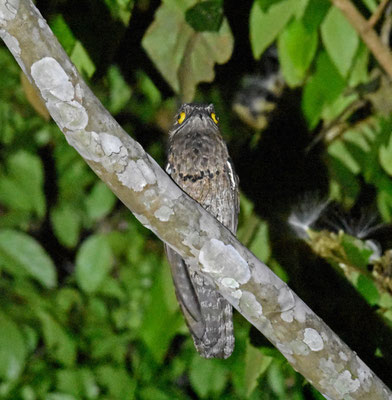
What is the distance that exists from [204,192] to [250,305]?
88 cm

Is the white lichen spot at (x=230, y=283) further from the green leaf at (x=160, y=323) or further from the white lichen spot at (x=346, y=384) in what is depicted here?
the green leaf at (x=160, y=323)

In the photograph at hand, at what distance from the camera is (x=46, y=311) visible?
3770 mm

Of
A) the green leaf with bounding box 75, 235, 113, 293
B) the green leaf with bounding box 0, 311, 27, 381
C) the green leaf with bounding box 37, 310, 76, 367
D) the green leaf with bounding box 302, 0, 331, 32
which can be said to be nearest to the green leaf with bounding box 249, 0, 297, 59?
the green leaf with bounding box 302, 0, 331, 32

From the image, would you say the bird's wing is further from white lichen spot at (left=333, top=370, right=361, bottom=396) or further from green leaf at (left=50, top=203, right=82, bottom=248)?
green leaf at (left=50, top=203, right=82, bottom=248)

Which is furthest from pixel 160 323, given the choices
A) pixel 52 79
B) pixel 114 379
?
pixel 114 379

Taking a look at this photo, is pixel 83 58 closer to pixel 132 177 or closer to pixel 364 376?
pixel 132 177

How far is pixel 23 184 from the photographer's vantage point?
3.61m

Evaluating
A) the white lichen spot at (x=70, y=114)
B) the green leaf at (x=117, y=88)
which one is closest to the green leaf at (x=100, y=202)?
the green leaf at (x=117, y=88)

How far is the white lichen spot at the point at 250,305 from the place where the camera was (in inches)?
64.1

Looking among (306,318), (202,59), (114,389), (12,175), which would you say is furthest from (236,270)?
(114,389)

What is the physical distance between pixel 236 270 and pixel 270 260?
2.88 ft

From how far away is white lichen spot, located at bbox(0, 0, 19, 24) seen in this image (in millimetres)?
1396

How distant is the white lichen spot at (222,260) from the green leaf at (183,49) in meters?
0.81

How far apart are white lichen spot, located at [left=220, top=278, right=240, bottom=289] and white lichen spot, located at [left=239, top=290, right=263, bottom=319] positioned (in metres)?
0.03
